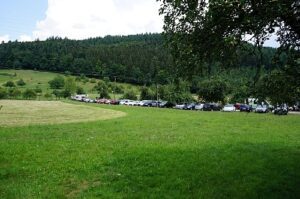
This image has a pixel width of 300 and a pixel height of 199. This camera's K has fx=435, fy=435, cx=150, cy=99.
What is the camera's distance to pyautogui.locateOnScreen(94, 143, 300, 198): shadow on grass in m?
14.5

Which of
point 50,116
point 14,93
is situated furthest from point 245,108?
point 14,93

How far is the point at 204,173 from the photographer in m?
17.0

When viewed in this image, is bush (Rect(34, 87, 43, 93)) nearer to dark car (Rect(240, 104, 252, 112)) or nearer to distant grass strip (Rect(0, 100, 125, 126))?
distant grass strip (Rect(0, 100, 125, 126))

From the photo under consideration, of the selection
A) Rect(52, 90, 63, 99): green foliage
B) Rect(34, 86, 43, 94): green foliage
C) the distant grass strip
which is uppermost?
Rect(34, 86, 43, 94): green foliage

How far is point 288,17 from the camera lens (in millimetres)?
12844

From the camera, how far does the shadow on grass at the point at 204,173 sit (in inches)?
570

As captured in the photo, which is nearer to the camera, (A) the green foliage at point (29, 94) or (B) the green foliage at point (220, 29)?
(B) the green foliage at point (220, 29)

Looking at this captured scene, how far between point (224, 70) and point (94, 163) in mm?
7101

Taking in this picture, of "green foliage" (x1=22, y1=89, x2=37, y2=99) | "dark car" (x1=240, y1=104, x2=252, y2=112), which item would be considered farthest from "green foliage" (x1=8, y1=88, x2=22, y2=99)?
"dark car" (x1=240, y1=104, x2=252, y2=112)

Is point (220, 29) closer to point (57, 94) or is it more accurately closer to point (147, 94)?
point (147, 94)

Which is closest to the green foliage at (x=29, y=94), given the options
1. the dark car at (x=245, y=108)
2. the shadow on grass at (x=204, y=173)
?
the dark car at (x=245, y=108)

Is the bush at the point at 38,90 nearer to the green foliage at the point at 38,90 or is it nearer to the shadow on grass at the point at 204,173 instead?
the green foliage at the point at 38,90

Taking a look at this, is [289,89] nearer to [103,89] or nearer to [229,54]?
[229,54]

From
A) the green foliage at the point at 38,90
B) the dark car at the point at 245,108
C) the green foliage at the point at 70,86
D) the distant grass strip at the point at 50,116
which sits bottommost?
the distant grass strip at the point at 50,116
